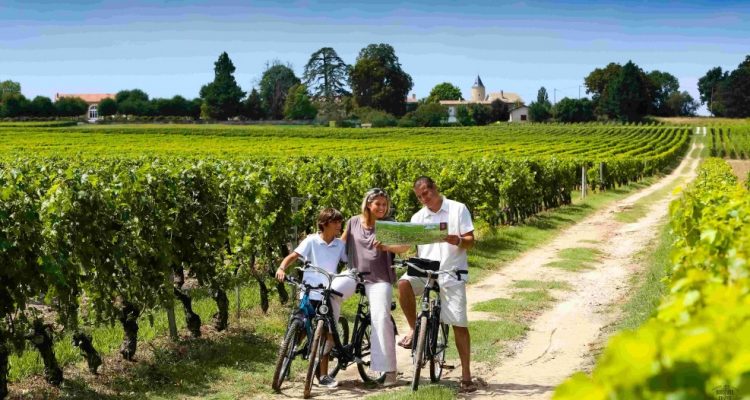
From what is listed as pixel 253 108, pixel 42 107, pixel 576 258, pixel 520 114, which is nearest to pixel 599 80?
pixel 520 114

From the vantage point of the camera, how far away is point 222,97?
122688mm

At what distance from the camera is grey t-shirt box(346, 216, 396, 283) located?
7.58m

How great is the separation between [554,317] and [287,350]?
4.62 metres

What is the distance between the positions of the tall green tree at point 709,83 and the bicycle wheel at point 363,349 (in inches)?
6644

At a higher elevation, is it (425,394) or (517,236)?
(425,394)

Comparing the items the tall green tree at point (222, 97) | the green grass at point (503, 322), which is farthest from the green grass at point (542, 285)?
the tall green tree at point (222, 97)

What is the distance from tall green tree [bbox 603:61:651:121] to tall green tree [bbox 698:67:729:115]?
1249 inches

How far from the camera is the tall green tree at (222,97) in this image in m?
123

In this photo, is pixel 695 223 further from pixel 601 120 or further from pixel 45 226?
pixel 601 120

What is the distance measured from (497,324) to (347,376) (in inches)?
105

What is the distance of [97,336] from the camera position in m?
9.84

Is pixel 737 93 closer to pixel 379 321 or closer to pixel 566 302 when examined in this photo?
pixel 566 302

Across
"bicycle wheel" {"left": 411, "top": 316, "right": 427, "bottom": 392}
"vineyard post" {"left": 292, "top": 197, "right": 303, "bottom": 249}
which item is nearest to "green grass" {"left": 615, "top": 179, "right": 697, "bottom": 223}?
"vineyard post" {"left": 292, "top": 197, "right": 303, "bottom": 249}

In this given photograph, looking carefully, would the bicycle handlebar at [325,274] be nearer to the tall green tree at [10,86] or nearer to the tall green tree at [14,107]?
the tall green tree at [14,107]
